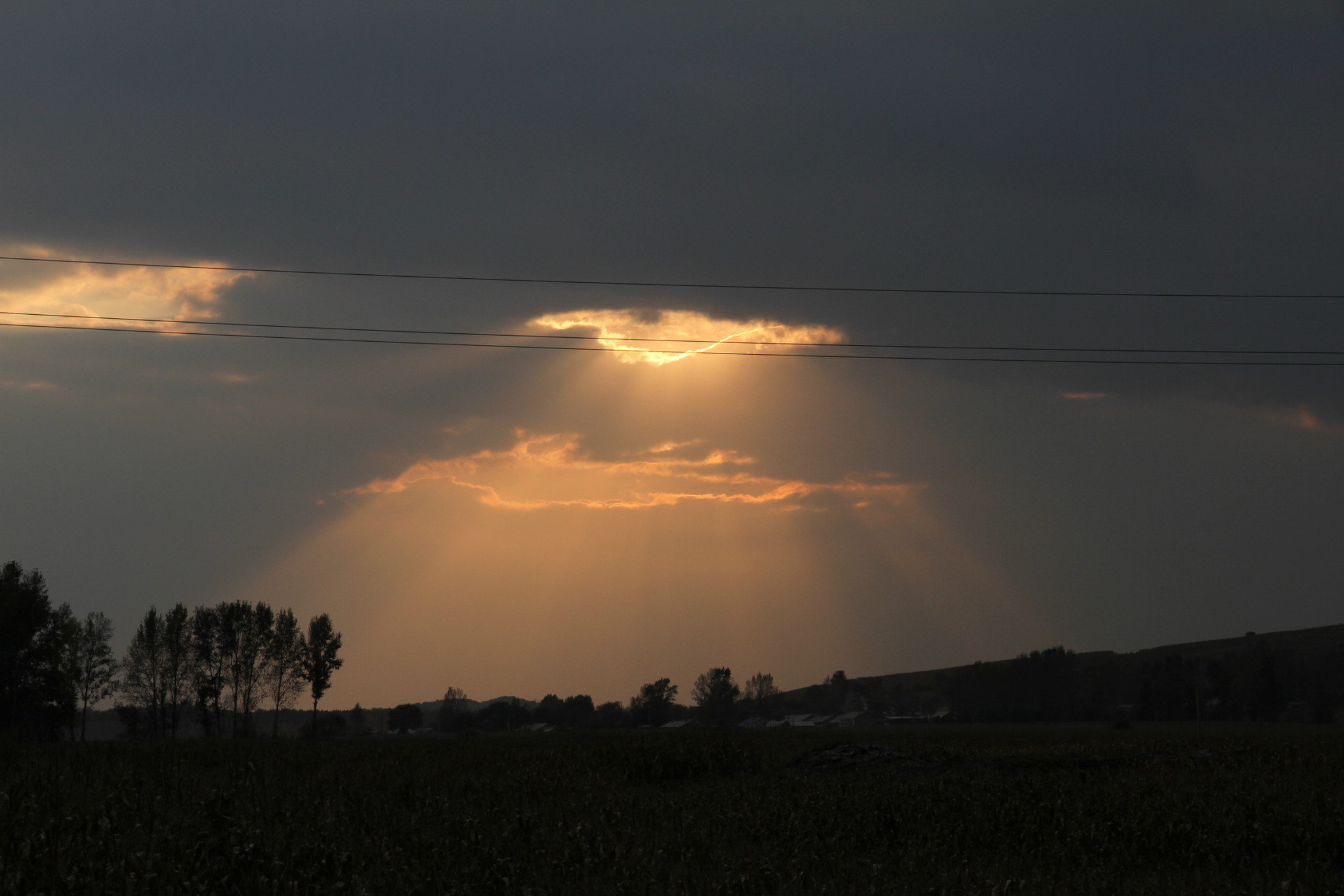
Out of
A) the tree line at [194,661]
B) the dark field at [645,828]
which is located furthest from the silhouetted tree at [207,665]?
the dark field at [645,828]

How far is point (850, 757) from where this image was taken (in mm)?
32781

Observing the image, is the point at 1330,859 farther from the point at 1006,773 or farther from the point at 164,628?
the point at 164,628

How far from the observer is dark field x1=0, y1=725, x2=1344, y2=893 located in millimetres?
11477

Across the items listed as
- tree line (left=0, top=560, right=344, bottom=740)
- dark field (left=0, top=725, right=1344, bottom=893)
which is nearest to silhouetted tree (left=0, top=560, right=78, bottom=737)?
tree line (left=0, top=560, right=344, bottom=740)

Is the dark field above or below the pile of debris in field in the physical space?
Result: above

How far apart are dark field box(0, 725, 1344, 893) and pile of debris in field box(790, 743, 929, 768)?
6.94 ft

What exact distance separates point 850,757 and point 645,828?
17.5 meters

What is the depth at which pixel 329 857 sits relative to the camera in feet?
37.9

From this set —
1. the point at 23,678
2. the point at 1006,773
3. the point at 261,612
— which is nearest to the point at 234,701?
the point at 261,612

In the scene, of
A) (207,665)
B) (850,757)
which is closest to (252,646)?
(207,665)

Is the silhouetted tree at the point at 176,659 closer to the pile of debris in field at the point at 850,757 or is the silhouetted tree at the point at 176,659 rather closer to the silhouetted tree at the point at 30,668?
the silhouetted tree at the point at 30,668

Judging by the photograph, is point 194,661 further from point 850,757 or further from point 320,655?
point 850,757

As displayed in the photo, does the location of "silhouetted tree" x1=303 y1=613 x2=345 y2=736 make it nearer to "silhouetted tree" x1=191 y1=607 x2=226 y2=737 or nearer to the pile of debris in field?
"silhouetted tree" x1=191 y1=607 x2=226 y2=737

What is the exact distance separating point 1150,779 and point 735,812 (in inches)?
495
